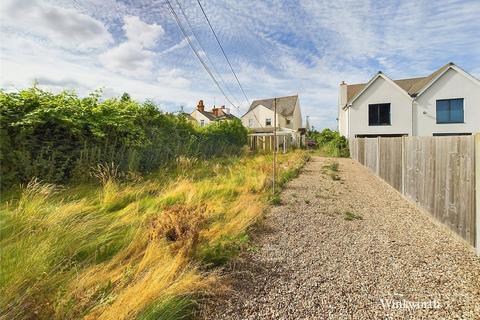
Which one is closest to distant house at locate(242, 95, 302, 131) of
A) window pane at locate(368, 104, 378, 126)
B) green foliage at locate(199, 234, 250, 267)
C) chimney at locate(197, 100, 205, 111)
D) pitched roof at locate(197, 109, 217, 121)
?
pitched roof at locate(197, 109, 217, 121)

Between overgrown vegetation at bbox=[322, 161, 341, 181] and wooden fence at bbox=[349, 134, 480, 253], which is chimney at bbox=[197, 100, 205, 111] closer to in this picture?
overgrown vegetation at bbox=[322, 161, 341, 181]

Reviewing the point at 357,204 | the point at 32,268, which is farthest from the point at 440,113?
the point at 32,268

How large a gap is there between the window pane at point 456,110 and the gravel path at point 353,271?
20.3 m

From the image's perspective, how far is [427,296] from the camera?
2391 mm

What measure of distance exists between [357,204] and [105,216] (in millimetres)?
5212

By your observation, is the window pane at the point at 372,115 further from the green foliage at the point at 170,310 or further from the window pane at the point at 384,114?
the green foliage at the point at 170,310

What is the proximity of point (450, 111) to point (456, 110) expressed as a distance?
1.24 feet

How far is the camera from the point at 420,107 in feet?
67.2

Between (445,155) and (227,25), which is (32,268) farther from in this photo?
(227,25)

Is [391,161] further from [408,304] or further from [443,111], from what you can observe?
[443,111]

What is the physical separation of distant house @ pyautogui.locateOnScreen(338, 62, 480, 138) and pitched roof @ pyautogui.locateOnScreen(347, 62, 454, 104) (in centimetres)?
8

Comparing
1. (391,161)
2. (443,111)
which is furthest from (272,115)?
(391,161)

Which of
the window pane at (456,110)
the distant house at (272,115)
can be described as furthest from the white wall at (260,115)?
the window pane at (456,110)

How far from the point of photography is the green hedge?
5.21m
